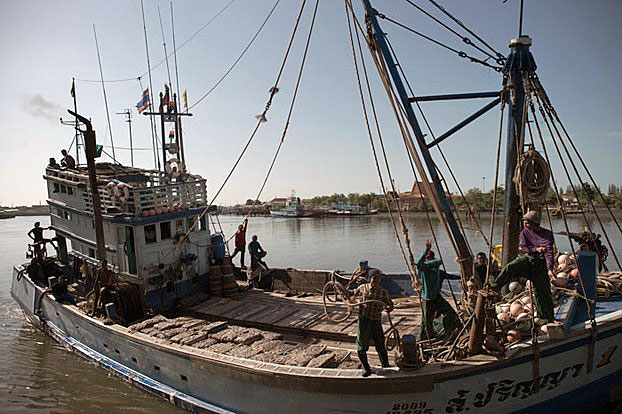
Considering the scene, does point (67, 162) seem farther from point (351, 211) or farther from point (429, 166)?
point (351, 211)

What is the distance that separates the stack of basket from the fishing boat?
4 cm

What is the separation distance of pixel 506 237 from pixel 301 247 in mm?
28483

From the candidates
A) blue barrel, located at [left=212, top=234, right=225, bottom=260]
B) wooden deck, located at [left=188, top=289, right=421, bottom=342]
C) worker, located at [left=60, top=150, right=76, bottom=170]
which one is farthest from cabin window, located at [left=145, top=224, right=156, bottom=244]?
worker, located at [left=60, top=150, right=76, bottom=170]

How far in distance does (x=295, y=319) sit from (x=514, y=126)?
18.9 feet

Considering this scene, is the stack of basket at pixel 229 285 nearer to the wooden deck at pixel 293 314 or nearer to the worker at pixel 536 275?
the wooden deck at pixel 293 314

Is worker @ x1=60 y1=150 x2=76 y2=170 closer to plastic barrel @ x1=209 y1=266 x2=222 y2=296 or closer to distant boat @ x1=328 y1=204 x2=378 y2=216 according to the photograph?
plastic barrel @ x1=209 y1=266 x2=222 y2=296

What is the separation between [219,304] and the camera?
1055 cm

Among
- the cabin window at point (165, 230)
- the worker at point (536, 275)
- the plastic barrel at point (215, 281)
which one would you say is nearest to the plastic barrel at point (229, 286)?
the plastic barrel at point (215, 281)

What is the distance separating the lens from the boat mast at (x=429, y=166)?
7094mm

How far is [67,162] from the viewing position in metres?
13.0

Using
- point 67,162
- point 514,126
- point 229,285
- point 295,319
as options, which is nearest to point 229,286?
point 229,285

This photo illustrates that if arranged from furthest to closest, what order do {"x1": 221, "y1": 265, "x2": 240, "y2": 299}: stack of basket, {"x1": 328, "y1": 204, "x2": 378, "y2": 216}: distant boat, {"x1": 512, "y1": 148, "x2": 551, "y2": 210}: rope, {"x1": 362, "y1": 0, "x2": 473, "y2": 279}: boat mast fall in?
{"x1": 328, "y1": 204, "x2": 378, "y2": 216}: distant boat, {"x1": 221, "y1": 265, "x2": 240, "y2": 299}: stack of basket, {"x1": 512, "y1": 148, "x2": 551, "y2": 210}: rope, {"x1": 362, "y1": 0, "x2": 473, "y2": 279}: boat mast

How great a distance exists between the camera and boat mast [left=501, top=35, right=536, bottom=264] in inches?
296

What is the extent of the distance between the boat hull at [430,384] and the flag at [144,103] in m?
8.90
